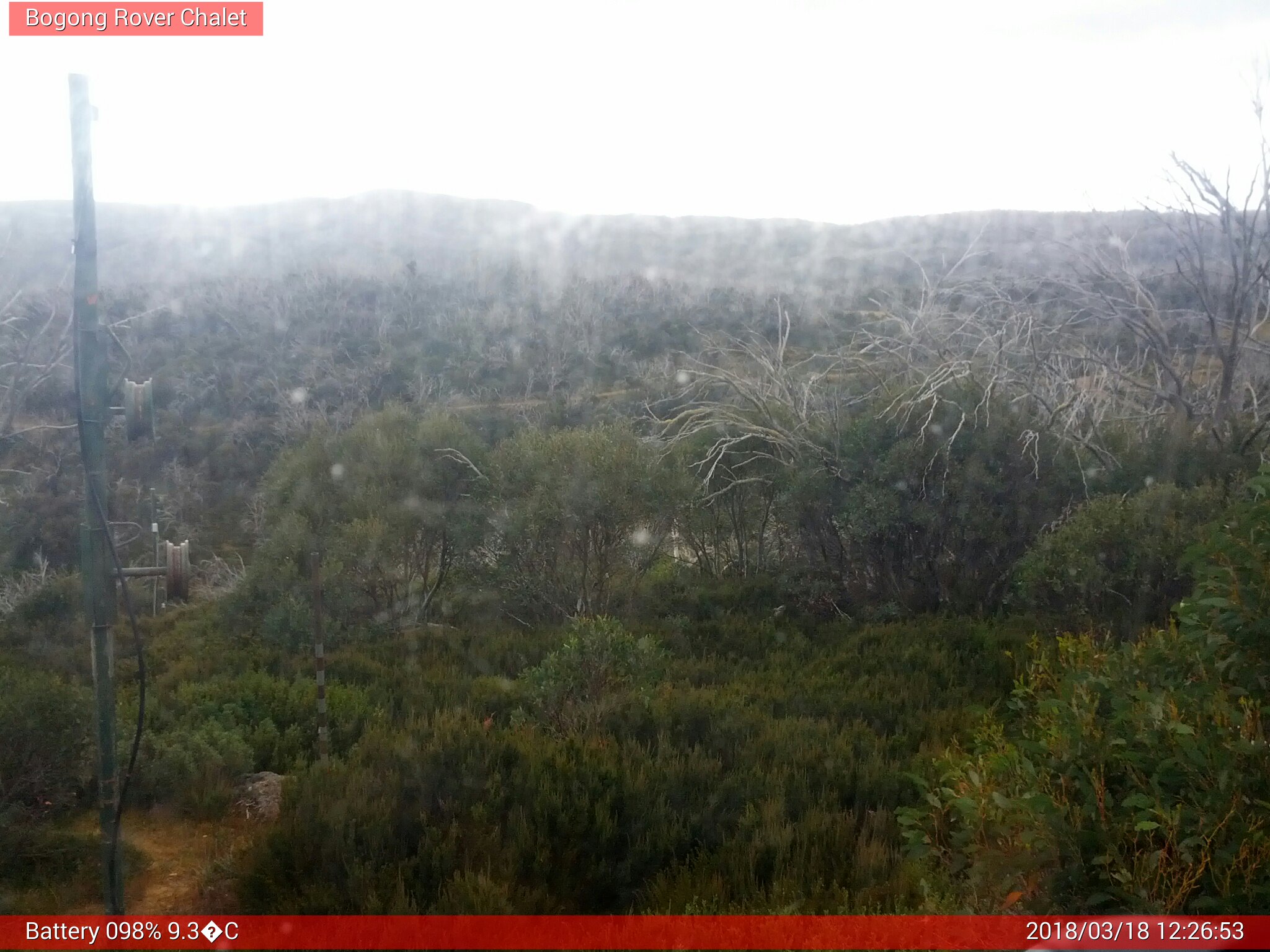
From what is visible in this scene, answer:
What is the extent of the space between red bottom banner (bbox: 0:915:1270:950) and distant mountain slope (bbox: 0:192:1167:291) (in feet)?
98.8

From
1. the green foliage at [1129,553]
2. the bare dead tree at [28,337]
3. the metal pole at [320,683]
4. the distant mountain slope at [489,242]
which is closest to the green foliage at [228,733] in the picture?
the metal pole at [320,683]

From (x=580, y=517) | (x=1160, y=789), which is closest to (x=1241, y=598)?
(x=1160, y=789)

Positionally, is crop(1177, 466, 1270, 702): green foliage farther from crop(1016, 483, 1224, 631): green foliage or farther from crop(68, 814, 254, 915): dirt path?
crop(1016, 483, 1224, 631): green foliage

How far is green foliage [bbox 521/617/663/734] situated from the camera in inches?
299

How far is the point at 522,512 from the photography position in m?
13.2

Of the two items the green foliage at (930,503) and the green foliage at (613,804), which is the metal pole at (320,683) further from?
the green foliage at (930,503)

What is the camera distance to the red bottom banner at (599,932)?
3426 mm

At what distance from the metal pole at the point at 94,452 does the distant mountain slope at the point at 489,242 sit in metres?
30.6

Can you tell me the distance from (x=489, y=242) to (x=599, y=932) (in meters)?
56.3

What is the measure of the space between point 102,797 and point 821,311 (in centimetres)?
2708

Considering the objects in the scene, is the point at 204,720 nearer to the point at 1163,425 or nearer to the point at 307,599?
the point at 307,599

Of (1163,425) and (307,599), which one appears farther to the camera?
(307,599)

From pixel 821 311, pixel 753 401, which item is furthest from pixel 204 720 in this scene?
pixel 821 311

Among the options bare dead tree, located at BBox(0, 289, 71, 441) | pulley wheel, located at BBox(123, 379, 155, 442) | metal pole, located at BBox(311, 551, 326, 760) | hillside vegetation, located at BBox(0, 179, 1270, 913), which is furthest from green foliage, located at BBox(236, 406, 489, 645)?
pulley wheel, located at BBox(123, 379, 155, 442)
